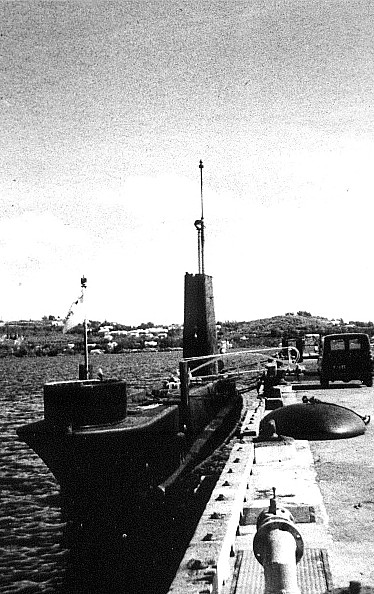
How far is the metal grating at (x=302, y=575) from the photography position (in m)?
5.73

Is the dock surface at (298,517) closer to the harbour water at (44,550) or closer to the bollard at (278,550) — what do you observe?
the bollard at (278,550)

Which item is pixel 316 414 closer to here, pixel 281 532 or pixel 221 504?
pixel 221 504

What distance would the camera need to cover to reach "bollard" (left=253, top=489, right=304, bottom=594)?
473 cm

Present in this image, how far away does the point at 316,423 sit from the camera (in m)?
13.5

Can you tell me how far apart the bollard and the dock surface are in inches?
24.7

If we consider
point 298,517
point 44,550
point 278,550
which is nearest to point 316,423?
point 298,517

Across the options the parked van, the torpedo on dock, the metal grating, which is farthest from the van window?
the metal grating

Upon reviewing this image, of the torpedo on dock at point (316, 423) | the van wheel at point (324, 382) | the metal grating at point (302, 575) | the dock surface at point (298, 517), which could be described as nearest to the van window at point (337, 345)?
the van wheel at point (324, 382)

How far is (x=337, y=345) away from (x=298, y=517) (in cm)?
1883

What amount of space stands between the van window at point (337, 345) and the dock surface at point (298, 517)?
12385mm

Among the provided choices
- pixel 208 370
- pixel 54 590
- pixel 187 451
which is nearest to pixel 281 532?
pixel 54 590

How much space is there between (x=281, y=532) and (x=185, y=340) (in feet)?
62.6

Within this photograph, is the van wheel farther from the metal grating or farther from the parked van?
the metal grating

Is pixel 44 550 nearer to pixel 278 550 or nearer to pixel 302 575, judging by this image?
pixel 302 575
